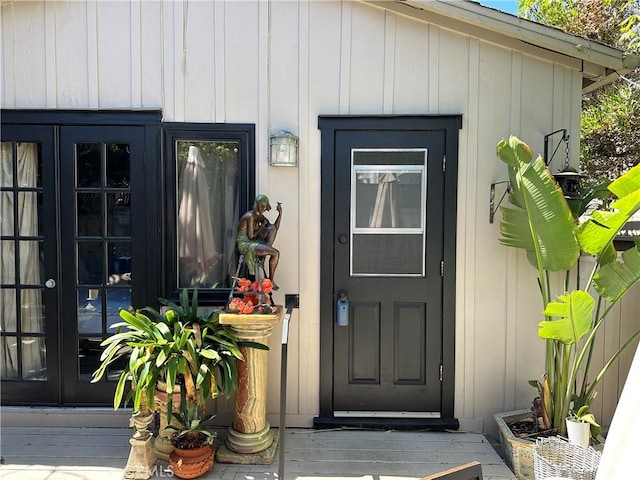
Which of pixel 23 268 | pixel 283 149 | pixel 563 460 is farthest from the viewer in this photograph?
pixel 23 268

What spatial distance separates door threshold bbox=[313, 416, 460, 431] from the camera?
329 centimetres

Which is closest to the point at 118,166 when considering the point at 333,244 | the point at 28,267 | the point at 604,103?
the point at 28,267

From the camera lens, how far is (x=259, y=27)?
3.26 m

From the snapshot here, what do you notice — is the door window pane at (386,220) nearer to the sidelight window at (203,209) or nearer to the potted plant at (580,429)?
the sidelight window at (203,209)

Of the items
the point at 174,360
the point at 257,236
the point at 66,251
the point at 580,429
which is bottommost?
the point at 580,429

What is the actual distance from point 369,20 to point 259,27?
806mm

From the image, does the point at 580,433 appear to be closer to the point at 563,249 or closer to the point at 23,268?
the point at 563,249

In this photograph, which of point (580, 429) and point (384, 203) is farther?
point (384, 203)

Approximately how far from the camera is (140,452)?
2.69m

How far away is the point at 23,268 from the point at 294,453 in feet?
8.07

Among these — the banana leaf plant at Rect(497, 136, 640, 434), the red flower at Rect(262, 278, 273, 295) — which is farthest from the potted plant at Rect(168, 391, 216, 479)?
the banana leaf plant at Rect(497, 136, 640, 434)

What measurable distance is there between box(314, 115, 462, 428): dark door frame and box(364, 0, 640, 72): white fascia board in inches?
25.0

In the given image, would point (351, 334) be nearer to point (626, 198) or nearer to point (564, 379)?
point (564, 379)

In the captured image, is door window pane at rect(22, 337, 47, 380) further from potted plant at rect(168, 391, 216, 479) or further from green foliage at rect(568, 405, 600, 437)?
green foliage at rect(568, 405, 600, 437)
